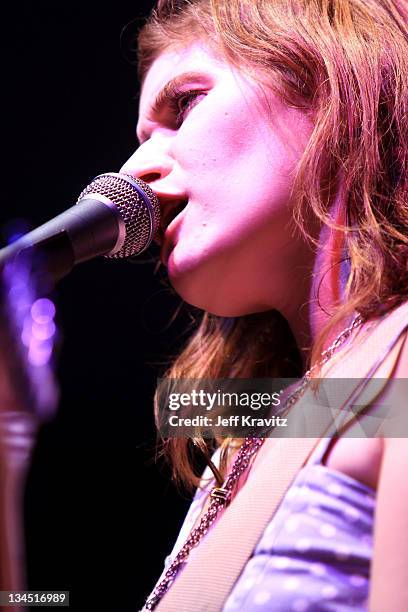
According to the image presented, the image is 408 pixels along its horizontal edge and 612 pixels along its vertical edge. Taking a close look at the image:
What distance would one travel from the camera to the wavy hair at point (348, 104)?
0.92 m

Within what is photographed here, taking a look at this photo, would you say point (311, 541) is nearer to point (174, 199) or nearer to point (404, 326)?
point (404, 326)

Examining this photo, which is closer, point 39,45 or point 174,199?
point 174,199

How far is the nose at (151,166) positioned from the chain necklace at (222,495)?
1.09 feet

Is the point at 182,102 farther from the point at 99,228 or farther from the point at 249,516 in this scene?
the point at 249,516

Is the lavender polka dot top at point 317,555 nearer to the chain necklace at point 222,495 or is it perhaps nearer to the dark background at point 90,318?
the chain necklace at point 222,495

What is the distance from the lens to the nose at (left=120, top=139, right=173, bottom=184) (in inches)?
41.2

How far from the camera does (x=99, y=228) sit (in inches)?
33.4

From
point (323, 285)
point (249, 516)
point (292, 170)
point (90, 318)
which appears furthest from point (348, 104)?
point (90, 318)

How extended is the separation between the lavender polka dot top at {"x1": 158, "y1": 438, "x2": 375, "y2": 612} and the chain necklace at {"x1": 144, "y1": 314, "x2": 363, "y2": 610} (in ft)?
0.76

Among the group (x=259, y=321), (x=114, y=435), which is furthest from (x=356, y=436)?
(x=114, y=435)

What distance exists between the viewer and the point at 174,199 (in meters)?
1.02

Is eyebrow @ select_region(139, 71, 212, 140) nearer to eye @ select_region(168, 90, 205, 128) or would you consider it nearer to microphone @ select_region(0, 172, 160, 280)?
eye @ select_region(168, 90, 205, 128)

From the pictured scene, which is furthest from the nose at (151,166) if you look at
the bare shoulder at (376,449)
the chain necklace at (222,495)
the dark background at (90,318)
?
the dark background at (90,318)

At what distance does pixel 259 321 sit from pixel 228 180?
422mm
